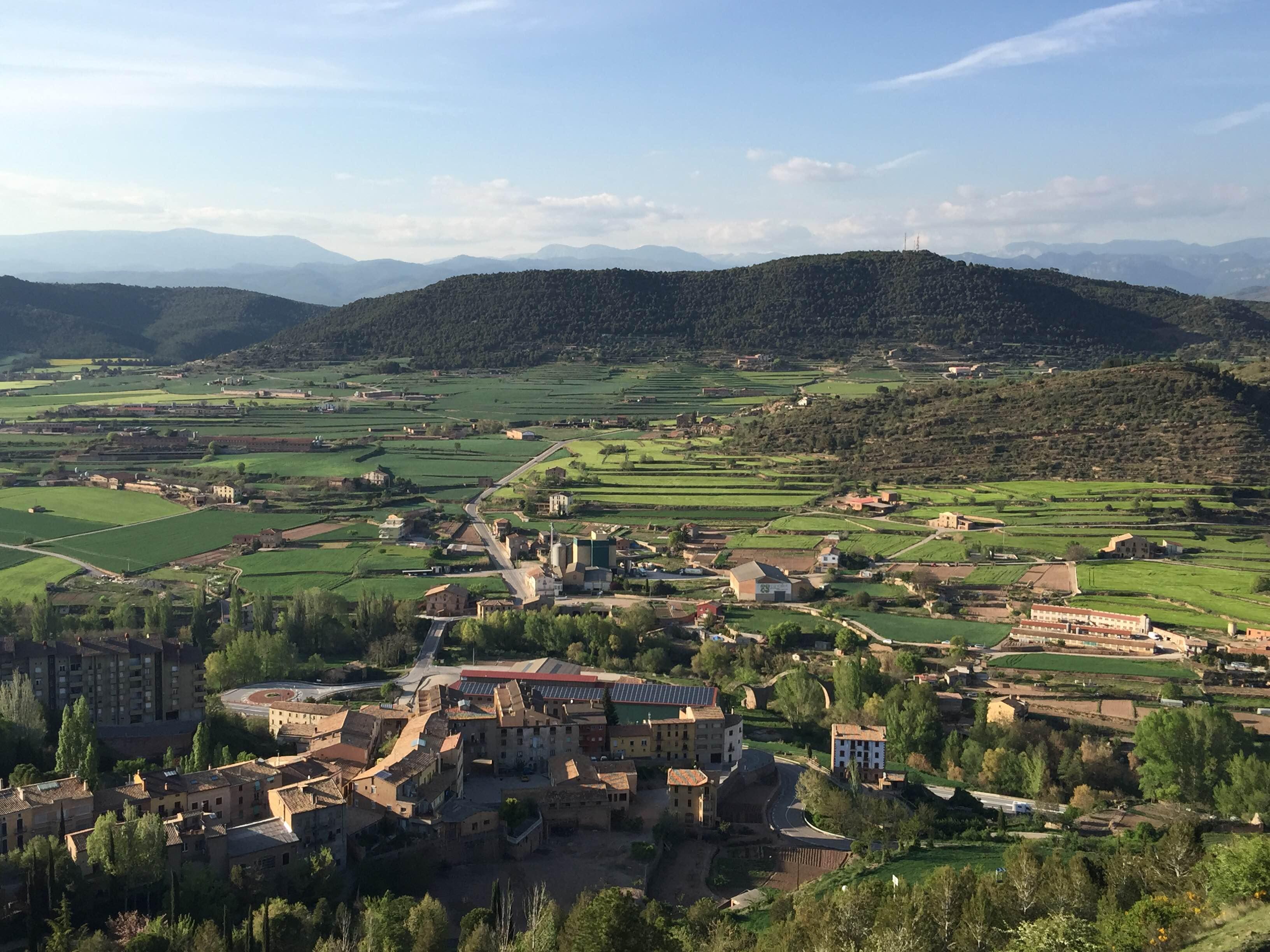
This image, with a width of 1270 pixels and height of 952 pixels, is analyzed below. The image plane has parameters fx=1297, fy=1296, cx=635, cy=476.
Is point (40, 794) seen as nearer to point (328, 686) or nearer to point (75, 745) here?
point (75, 745)

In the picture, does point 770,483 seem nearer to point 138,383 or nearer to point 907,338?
point 907,338

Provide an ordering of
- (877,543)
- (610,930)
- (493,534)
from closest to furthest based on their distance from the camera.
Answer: (610,930) < (877,543) < (493,534)

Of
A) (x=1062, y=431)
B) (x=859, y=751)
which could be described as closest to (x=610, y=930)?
(x=859, y=751)

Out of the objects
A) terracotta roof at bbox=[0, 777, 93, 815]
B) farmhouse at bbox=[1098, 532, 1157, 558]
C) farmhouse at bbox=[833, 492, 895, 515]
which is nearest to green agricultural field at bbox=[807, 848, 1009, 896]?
terracotta roof at bbox=[0, 777, 93, 815]

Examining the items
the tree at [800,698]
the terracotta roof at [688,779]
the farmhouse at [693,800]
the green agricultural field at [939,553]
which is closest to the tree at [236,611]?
the tree at [800,698]

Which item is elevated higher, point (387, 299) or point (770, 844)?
point (387, 299)

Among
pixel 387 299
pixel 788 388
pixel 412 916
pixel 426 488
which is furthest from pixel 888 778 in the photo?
pixel 387 299
